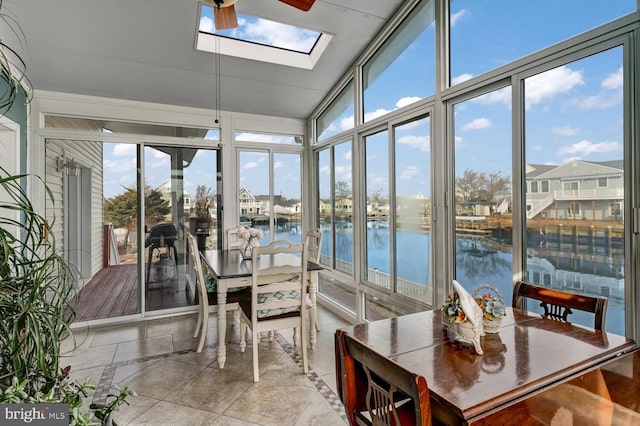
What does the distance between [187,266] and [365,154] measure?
2.76 metres

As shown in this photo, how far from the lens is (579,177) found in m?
1.95

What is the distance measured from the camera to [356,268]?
13.3 feet

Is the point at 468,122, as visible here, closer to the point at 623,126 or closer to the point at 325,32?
the point at 623,126

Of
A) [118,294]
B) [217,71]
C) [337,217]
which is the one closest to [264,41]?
[217,71]

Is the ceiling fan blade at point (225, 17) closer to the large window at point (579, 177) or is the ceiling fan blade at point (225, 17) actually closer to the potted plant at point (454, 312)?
the large window at point (579, 177)

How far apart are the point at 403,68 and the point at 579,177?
6.35ft

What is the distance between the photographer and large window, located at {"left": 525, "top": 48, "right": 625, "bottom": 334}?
1.81 meters

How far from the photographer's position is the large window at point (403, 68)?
9.84 feet

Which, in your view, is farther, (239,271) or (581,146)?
(239,271)

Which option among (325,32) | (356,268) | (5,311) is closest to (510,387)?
(5,311)

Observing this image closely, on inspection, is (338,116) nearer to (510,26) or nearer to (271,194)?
(271,194)

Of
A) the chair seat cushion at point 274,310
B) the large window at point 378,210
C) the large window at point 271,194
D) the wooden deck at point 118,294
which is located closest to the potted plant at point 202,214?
the large window at point 271,194

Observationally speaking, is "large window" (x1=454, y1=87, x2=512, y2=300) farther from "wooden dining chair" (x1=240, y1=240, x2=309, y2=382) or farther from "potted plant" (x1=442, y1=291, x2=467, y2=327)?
"wooden dining chair" (x1=240, y1=240, x2=309, y2=382)

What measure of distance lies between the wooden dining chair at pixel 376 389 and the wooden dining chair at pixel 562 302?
983mm
